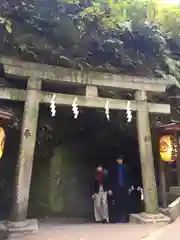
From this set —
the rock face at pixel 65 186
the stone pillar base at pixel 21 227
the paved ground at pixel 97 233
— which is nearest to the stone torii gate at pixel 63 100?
the stone pillar base at pixel 21 227

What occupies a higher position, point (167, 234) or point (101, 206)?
point (101, 206)

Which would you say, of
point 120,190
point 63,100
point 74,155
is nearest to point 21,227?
point 63,100

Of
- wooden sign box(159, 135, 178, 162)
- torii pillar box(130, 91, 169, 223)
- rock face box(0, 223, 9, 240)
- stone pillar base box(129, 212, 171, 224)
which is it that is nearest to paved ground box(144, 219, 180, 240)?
stone pillar base box(129, 212, 171, 224)

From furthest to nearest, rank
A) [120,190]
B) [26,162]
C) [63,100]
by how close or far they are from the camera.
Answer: [120,190]
[63,100]
[26,162]

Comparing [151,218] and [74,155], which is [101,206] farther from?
[74,155]

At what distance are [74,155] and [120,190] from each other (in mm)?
2487

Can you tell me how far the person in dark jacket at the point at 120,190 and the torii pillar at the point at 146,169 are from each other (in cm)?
131

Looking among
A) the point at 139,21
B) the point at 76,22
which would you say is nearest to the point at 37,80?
the point at 76,22

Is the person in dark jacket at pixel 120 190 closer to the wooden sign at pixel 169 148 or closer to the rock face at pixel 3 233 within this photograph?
the wooden sign at pixel 169 148

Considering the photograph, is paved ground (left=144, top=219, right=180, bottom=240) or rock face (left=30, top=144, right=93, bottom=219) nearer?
paved ground (left=144, top=219, right=180, bottom=240)

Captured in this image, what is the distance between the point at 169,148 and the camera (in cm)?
785

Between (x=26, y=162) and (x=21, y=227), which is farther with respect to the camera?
(x=26, y=162)

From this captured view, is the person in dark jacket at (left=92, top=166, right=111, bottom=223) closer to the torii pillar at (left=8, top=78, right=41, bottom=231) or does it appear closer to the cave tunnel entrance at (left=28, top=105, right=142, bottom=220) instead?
the cave tunnel entrance at (left=28, top=105, right=142, bottom=220)

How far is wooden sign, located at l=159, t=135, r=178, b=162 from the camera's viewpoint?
7824 mm
